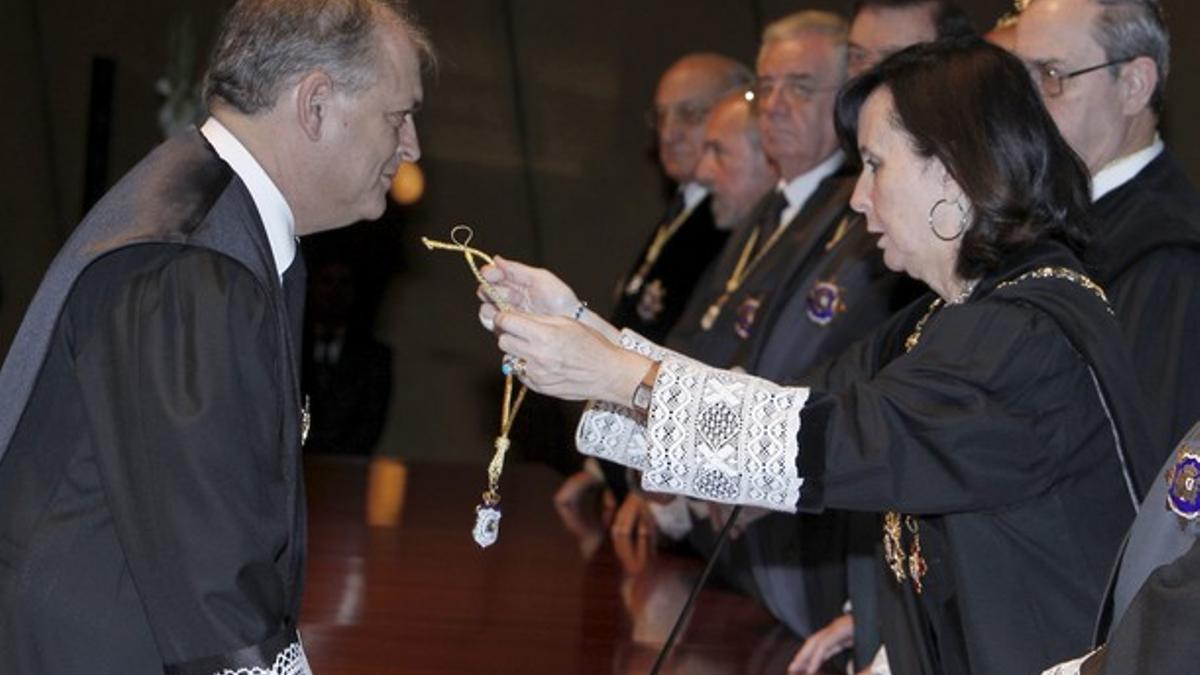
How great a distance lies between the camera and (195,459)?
2.23 m

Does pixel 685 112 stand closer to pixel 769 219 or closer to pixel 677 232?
pixel 677 232

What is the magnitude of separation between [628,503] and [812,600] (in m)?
1.02

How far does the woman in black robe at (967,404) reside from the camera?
262 centimetres

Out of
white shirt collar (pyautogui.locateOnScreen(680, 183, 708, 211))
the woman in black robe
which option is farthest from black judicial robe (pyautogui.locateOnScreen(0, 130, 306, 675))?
white shirt collar (pyautogui.locateOnScreen(680, 183, 708, 211))

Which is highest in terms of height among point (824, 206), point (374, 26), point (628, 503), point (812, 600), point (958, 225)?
point (374, 26)

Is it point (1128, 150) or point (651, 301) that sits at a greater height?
point (1128, 150)

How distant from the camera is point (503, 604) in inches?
155

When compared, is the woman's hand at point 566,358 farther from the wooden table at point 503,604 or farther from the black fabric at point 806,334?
A: the black fabric at point 806,334

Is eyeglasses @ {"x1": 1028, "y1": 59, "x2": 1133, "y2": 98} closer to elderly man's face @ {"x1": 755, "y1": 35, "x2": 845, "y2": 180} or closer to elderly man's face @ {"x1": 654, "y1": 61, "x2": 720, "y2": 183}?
elderly man's face @ {"x1": 755, "y1": 35, "x2": 845, "y2": 180}

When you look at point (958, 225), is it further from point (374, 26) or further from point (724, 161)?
point (724, 161)

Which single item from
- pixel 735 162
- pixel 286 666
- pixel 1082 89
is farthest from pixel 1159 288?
pixel 735 162

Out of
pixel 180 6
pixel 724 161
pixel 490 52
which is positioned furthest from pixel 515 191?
pixel 724 161

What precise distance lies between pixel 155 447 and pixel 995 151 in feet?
3.78

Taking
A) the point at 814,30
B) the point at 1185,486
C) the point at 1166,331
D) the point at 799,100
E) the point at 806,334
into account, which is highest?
the point at 1185,486
